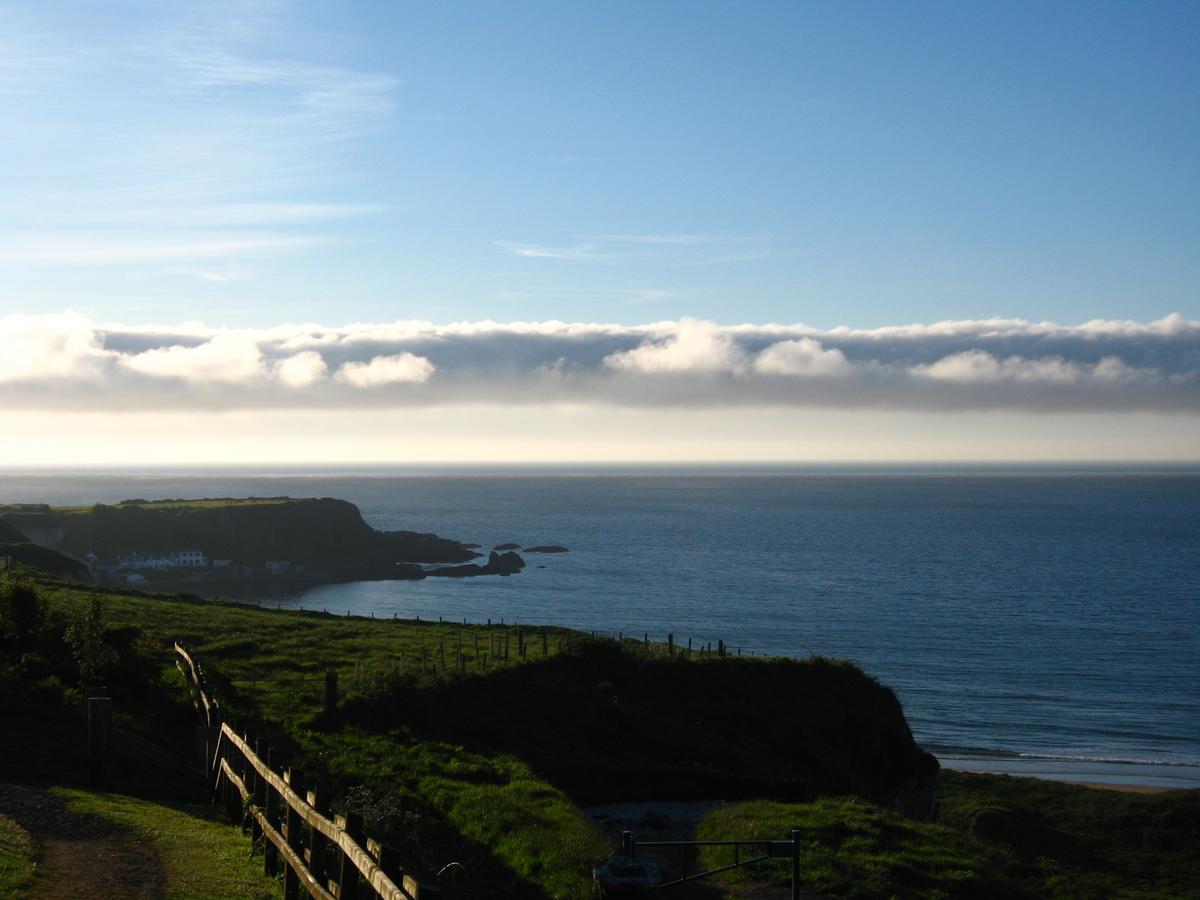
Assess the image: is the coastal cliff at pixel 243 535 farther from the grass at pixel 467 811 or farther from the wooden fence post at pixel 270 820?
the wooden fence post at pixel 270 820

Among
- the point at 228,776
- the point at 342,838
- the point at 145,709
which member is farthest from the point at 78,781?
the point at 342,838

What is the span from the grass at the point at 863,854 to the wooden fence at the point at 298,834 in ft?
26.9

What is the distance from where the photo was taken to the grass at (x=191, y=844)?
11.4m

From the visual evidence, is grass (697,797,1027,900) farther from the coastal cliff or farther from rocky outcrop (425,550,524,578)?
the coastal cliff

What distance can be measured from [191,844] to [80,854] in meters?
1.31

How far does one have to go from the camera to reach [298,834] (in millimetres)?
11117

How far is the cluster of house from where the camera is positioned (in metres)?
119

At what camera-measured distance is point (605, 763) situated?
→ 88.0ft

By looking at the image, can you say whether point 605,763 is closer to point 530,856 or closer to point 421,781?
point 421,781

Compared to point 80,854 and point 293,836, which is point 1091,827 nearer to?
point 293,836

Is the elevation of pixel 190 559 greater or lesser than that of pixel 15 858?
lesser

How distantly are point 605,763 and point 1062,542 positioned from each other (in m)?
169

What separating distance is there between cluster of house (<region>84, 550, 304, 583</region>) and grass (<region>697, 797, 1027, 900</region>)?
10879 centimetres

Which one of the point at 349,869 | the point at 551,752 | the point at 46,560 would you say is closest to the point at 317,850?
the point at 349,869
